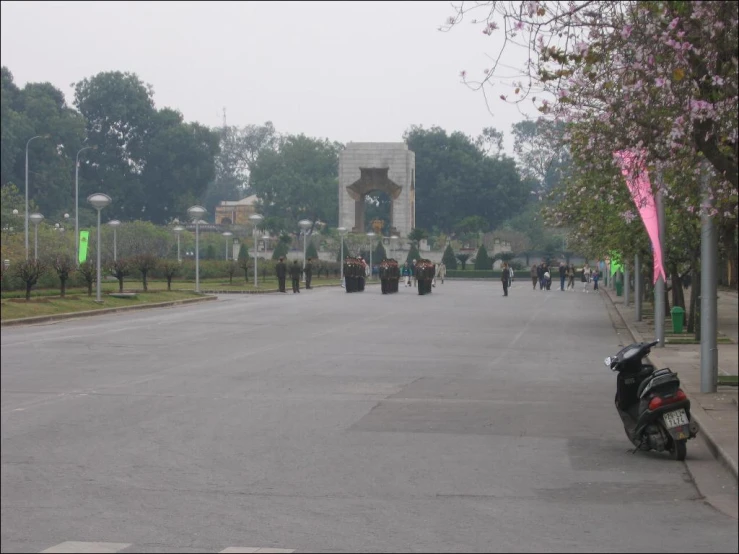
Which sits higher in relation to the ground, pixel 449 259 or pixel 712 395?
pixel 449 259

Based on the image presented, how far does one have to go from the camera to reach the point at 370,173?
10612 cm

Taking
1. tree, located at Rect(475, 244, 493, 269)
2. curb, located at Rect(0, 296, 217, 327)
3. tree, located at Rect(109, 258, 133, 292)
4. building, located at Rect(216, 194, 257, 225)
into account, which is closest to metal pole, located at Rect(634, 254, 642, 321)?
curb, located at Rect(0, 296, 217, 327)

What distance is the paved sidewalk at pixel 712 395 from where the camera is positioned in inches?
429

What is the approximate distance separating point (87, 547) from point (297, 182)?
12311 cm

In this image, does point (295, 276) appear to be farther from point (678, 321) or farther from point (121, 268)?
point (678, 321)

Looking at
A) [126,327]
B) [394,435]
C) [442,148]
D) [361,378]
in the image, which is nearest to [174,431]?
[394,435]

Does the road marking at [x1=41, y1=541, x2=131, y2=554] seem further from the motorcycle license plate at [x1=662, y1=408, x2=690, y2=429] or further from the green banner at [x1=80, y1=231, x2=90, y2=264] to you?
the green banner at [x1=80, y1=231, x2=90, y2=264]

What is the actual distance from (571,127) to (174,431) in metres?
7.93

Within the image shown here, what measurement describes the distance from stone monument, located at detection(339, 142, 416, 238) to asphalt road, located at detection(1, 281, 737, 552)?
270ft

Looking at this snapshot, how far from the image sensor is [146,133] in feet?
379

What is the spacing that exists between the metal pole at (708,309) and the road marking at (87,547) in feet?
35.0

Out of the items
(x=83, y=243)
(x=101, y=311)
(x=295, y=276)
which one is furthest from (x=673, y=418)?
(x=295, y=276)

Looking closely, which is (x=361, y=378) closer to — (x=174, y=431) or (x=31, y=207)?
(x=174, y=431)

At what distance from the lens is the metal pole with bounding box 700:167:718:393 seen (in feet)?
52.3
